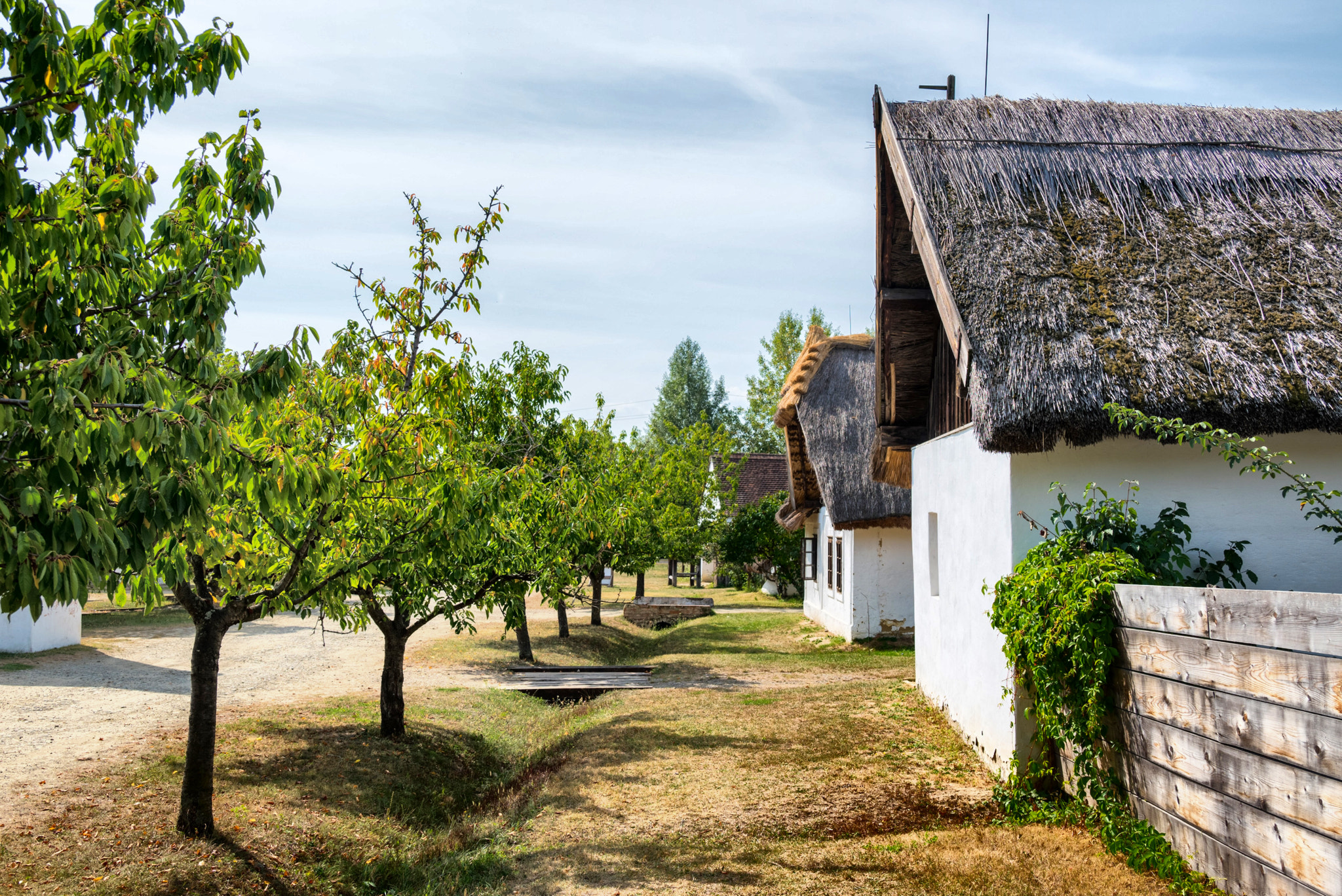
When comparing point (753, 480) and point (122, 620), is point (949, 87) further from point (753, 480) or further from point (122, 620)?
point (753, 480)

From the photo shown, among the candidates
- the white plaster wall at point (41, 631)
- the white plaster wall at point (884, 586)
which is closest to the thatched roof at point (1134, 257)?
the white plaster wall at point (884, 586)

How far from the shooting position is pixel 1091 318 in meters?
6.82

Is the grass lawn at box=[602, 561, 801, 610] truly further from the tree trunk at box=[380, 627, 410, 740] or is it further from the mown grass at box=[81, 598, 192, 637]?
the tree trunk at box=[380, 627, 410, 740]

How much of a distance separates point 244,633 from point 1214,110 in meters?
21.3

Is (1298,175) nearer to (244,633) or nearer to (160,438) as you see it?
(160,438)

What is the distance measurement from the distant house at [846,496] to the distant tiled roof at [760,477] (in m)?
15.4

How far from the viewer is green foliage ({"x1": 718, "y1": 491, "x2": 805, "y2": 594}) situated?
28.5m

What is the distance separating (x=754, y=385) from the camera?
1919 inches

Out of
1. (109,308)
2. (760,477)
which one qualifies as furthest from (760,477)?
(109,308)

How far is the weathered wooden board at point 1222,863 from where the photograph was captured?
13.1ft

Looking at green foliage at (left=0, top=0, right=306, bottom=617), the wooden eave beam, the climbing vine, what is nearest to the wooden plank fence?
the climbing vine

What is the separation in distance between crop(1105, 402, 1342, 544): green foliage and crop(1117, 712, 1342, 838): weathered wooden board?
1.68 m

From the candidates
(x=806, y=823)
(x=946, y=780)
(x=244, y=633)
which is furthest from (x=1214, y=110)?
(x=244, y=633)

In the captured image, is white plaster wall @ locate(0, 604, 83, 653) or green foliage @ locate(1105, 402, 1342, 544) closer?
green foliage @ locate(1105, 402, 1342, 544)
